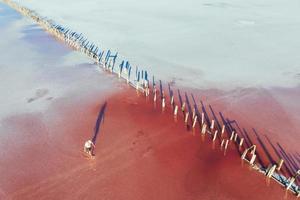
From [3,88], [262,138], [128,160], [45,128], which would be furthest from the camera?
[3,88]

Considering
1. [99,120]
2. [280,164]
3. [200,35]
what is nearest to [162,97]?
[99,120]

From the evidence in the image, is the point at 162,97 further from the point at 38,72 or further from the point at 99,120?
the point at 38,72

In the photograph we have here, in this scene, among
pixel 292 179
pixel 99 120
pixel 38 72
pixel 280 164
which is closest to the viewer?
→ pixel 292 179

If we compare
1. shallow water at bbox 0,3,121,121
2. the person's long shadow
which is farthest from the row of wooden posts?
the person's long shadow

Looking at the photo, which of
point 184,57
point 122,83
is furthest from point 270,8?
point 122,83

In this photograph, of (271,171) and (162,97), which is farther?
(162,97)

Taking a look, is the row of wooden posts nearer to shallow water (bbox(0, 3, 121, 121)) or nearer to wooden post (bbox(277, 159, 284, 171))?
wooden post (bbox(277, 159, 284, 171))

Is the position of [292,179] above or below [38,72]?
below

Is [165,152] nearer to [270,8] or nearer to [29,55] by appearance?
[29,55]

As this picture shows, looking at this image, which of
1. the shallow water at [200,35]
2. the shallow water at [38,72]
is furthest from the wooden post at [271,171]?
the shallow water at [38,72]
